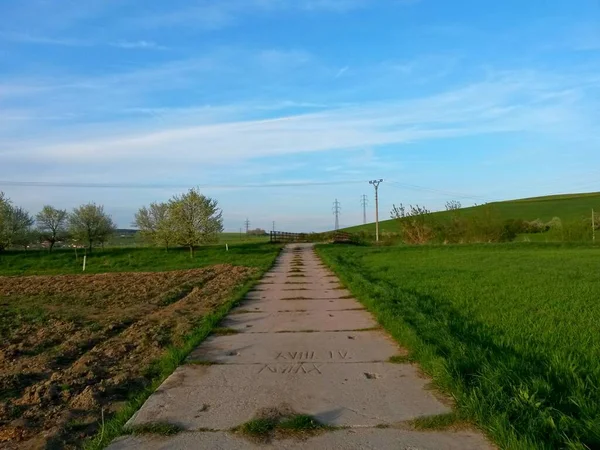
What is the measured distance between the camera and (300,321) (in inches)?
383

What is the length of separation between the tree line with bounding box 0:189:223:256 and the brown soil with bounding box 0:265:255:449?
73.8 ft

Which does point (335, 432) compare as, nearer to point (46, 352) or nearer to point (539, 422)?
point (539, 422)

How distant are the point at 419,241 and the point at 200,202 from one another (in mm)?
20457

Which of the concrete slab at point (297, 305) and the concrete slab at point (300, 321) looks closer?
Answer: the concrete slab at point (300, 321)

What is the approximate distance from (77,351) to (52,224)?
4909 centimetres

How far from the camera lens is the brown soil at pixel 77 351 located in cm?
482

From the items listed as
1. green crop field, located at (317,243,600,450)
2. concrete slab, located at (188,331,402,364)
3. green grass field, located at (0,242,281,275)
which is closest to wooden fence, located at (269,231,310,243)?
green grass field, located at (0,242,281,275)

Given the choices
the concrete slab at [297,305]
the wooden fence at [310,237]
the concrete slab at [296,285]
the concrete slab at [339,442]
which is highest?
the wooden fence at [310,237]

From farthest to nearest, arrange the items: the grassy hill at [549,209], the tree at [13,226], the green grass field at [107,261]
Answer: the grassy hill at [549,209] → the tree at [13,226] → the green grass field at [107,261]

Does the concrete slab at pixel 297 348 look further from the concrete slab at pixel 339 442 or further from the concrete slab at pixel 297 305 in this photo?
the concrete slab at pixel 297 305

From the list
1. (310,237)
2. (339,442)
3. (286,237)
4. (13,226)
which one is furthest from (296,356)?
(310,237)

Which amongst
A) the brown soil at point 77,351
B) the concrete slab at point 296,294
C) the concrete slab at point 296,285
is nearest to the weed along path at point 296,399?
the brown soil at point 77,351

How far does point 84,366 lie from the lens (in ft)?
21.9

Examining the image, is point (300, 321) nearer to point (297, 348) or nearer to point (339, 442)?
point (297, 348)
